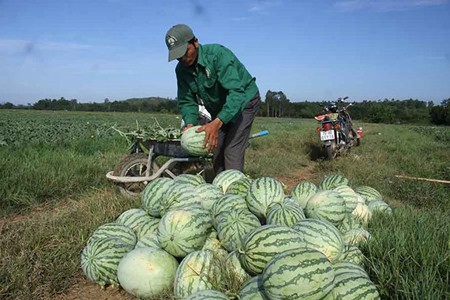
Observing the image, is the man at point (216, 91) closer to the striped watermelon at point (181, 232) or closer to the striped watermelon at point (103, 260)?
the striped watermelon at point (181, 232)

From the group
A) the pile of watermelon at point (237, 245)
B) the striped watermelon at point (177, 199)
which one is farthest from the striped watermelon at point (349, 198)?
the striped watermelon at point (177, 199)

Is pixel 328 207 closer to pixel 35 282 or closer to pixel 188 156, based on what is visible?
pixel 35 282

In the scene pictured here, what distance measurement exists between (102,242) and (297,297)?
5.18 ft

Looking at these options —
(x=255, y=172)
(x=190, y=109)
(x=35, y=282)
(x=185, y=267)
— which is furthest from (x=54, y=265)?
(x=255, y=172)

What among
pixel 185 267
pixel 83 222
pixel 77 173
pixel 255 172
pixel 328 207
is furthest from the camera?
pixel 255 172

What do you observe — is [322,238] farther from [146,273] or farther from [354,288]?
[146,273]

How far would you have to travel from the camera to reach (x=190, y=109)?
209 inches

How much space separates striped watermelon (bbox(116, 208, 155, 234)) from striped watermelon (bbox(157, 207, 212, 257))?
53 cm

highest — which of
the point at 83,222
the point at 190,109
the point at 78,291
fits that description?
the point at 190,109

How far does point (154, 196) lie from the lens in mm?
3240

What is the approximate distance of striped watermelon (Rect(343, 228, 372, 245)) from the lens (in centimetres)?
270

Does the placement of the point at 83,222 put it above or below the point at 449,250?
below

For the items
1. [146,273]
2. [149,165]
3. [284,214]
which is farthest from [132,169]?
[284,214]

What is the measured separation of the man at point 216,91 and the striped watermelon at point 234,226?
1.75m
